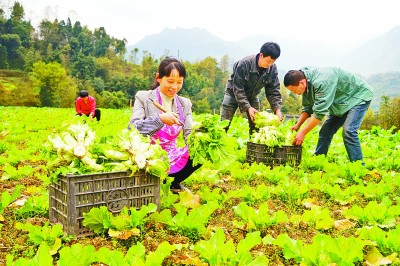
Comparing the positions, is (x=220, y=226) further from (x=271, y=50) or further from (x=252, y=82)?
(x=252, y=82)

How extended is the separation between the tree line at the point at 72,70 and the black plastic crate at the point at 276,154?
142 ft

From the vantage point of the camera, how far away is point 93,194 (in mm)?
2807

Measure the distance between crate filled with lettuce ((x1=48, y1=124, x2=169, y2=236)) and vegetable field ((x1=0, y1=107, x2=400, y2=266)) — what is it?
0.05m

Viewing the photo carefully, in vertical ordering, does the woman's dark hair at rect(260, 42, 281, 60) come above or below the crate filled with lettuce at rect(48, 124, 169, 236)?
above

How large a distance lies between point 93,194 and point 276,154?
319cm

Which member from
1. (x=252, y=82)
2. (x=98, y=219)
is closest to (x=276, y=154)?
(x=252, y=82)

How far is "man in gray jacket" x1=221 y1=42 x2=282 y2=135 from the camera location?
5684 millimetres

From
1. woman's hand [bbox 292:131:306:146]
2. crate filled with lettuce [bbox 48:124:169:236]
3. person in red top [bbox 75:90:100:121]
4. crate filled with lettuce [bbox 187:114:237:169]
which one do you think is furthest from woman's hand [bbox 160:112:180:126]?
person in red top [bbox 75:90:100:121]

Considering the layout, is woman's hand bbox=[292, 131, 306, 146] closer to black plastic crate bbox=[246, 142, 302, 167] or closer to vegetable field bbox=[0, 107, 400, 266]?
black plastic crate bbox=[246, 142, 302, 167]

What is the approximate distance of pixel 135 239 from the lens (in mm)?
2832

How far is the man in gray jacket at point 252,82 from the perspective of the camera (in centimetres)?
568

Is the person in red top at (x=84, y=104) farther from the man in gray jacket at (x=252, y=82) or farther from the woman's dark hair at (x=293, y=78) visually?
the woman's dark hair at (x=293, y=78)

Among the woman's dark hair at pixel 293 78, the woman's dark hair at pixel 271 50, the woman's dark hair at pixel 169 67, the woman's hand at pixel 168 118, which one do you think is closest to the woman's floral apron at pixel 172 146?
the woman's dark hair at pixel 169 67

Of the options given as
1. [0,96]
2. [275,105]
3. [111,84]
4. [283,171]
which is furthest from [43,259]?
[111,84]
